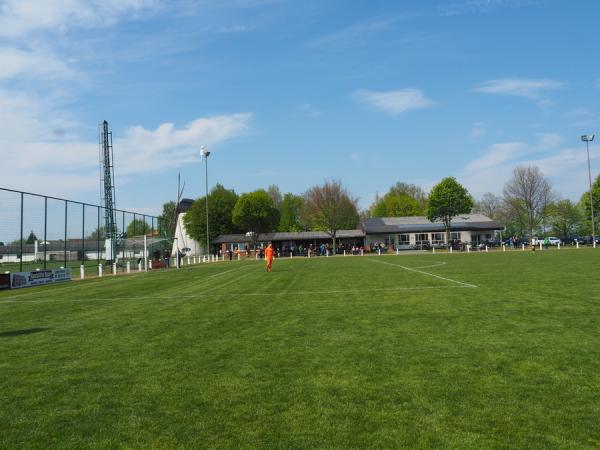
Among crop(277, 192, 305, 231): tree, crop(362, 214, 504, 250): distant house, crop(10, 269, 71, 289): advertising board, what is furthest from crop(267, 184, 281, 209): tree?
crop(10, 269, 71, 289): advertising board

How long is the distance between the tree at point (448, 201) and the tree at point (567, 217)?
26.2m

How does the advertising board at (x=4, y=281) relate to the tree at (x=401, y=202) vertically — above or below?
below

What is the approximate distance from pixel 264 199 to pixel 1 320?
8069 cm

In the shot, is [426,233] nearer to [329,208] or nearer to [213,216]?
[329,208]

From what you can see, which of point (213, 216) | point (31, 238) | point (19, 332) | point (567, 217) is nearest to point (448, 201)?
point (567, 217)

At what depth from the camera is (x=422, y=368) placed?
252 inches

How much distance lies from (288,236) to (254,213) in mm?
7594

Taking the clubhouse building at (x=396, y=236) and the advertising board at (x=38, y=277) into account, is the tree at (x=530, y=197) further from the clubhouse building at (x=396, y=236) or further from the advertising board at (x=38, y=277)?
the advertising board at (x=38, y=277)

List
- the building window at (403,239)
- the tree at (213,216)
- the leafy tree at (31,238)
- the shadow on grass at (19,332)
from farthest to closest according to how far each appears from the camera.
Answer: the tree at (213,216) → the building window at (403,239) → the leafy tree at (31,238) → the shadow on grass at (19,332)

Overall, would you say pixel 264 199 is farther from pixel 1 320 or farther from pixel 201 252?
pixel 1 320

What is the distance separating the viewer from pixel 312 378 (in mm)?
6109

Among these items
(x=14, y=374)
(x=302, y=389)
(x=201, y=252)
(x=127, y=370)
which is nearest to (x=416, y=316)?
(x=302, y=389)

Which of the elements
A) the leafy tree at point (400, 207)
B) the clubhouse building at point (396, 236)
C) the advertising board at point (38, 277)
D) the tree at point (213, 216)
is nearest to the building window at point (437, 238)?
the clubhouse building at point (396, 236)

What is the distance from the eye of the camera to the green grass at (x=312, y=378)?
14.6ft
